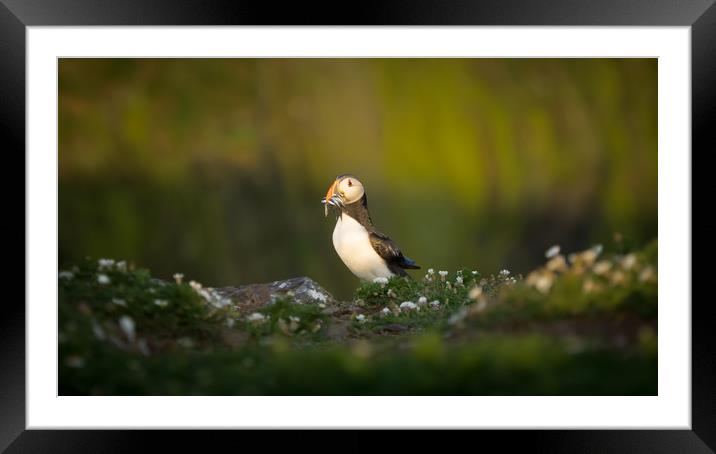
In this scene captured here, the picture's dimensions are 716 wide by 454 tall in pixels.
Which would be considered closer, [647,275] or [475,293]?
[647,275]

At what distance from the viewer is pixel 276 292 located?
793 cm

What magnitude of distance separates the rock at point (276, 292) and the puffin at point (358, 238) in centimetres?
51

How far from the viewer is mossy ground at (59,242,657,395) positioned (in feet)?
14.8

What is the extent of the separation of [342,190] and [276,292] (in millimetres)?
1344

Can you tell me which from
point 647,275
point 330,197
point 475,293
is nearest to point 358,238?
point 330,197

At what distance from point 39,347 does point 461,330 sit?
2993 millimetres

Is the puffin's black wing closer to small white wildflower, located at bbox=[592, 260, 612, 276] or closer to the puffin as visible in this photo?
the puffin

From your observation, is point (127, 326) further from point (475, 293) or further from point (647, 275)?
point (647, 275)

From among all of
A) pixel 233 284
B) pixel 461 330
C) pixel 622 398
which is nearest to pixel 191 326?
pixel 461 330

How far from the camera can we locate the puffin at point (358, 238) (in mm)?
7996

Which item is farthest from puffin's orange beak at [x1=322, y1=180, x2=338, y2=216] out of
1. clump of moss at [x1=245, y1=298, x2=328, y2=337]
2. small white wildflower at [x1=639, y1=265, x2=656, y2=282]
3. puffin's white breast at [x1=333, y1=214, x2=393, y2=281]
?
small white wildflower at [x1=639, y1=265, x2=656, y2=282]

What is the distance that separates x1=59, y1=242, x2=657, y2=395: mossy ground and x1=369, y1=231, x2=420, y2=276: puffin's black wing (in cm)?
214

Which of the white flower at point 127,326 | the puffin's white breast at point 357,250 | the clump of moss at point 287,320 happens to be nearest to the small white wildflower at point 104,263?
the white flower at point 127,326

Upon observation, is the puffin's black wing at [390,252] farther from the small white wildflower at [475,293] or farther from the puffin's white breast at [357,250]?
the small white wildflower at [475,293]
